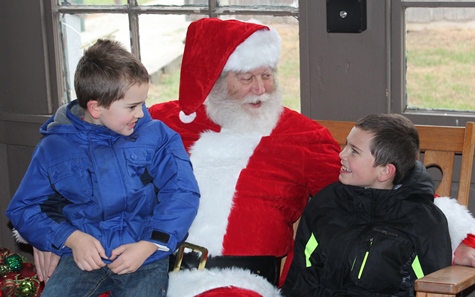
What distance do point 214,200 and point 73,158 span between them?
1.59 feet

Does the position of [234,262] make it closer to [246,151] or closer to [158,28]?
[246,151]

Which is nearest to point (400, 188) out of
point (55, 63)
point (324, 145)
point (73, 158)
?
point (324, 145)

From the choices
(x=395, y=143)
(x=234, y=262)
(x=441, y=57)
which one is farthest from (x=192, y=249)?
(x=441, y=57)

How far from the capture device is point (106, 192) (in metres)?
2.21

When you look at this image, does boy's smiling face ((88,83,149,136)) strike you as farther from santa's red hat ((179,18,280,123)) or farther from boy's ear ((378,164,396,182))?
boy's ear ((378,164,396,182))

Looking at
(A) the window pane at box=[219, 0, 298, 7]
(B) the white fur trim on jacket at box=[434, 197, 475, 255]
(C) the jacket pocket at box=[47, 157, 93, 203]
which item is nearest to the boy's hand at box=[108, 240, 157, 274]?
(C) the jacket pocket at box=[47, 157, 93, 203]

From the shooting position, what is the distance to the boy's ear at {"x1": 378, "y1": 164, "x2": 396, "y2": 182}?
2.32 meters

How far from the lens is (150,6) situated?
3.27 meters

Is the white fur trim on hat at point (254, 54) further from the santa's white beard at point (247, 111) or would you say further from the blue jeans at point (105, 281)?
the blue jeans at point (105, 281)

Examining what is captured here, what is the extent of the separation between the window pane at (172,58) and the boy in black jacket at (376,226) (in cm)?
74

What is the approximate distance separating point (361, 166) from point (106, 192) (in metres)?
0.73

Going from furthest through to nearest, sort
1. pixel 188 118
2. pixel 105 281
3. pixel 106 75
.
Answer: pixel 188 118 < pixel 105 281 < pixel 106 75

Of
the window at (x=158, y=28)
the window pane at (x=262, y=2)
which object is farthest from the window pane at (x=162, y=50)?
the window pane at (x=262, y=2)

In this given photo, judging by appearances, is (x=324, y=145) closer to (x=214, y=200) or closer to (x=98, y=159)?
(x=214, y=200)
